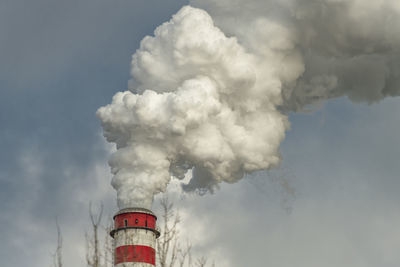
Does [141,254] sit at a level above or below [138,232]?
below

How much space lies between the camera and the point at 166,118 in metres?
46.6

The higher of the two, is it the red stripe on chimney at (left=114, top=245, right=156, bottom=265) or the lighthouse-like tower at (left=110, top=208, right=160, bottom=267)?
the lighthouse-like tower at (left=110, top=208, right=160, bottom=267)

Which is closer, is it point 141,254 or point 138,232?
point 141,254

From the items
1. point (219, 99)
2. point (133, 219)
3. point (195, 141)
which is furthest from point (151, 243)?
point (219, 99)

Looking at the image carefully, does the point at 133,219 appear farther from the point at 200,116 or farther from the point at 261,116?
the point at 261,116

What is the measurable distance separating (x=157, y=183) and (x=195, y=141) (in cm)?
422

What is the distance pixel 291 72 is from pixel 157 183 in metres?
14.2

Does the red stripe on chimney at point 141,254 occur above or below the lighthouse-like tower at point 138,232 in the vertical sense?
below

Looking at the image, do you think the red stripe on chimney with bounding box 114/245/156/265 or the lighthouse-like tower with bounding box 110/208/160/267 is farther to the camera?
the lighthouse-like tower with bounding box 110/208/160/267

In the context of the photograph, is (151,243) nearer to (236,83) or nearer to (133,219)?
(133,219)

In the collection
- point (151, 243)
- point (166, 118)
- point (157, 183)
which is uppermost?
point (166, 118)

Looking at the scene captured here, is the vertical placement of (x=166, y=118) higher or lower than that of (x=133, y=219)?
higher

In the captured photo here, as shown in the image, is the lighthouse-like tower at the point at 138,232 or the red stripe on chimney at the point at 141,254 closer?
the red stripe on chimney at the point at 141,254

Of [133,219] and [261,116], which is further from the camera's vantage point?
[261,116]
